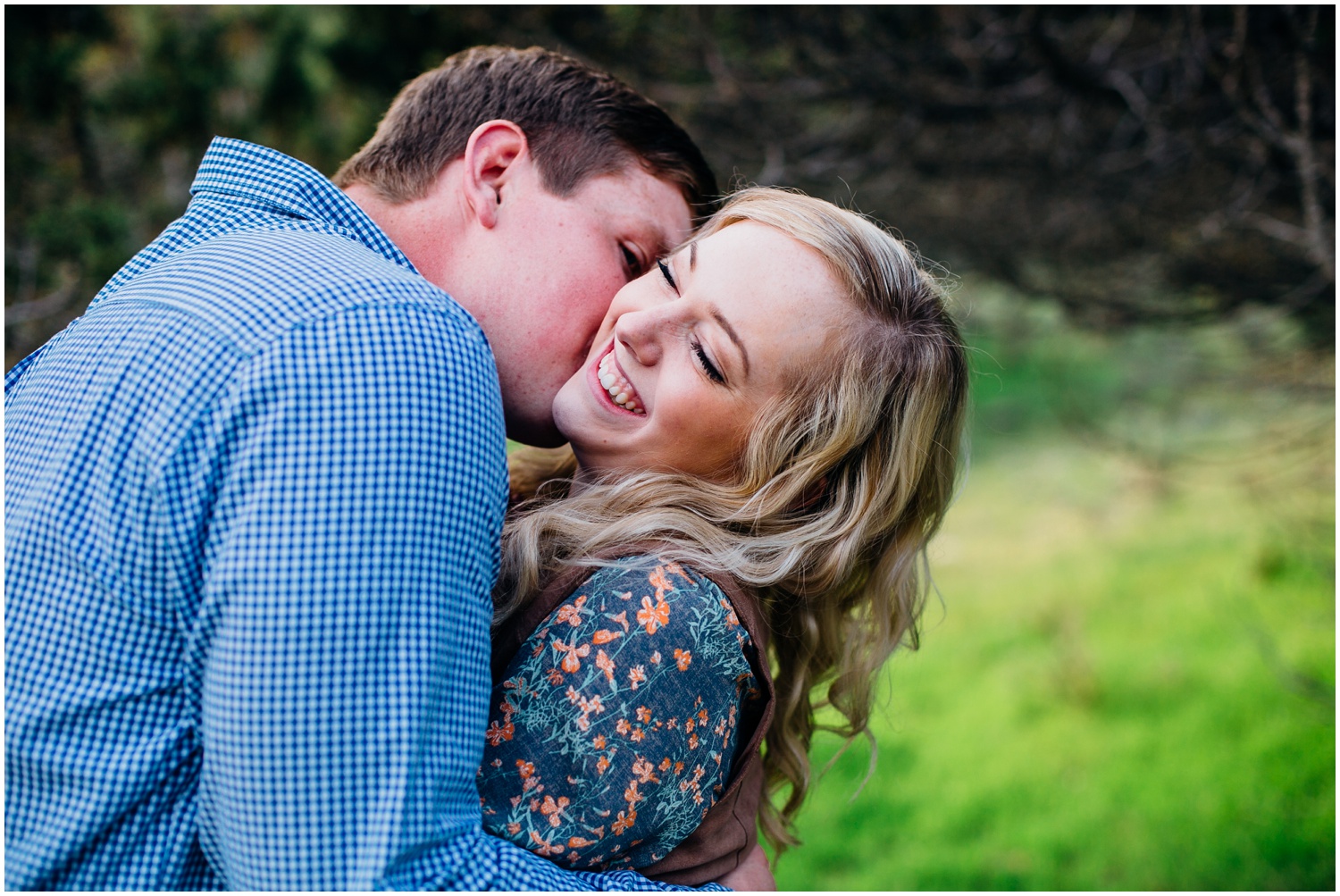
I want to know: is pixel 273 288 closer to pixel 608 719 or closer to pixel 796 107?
pixel 608 719

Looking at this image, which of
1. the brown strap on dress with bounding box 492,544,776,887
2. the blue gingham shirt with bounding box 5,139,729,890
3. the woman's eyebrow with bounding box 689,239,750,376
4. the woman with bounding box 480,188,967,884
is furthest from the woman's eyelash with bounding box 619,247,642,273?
the blue gingham shirt with bounding box 5,139,729,890

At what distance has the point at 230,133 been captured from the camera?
3.75 meters

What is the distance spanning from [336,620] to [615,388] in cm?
92

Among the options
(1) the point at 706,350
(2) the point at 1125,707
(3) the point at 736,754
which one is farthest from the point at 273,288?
(2) the point at 1125,707

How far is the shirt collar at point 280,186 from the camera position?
1.64 metres

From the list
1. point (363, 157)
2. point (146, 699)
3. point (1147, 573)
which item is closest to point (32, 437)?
point (146, 699)

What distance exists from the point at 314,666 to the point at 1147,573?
6.71m

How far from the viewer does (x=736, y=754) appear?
1.80 m

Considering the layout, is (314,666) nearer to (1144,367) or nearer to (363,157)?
(363,157)

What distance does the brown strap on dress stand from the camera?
5.03 feet

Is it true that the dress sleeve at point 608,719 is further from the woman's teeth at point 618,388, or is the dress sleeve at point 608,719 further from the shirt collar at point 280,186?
the shirt collar at point 280,186

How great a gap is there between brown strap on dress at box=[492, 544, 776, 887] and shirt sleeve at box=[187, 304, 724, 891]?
348mm

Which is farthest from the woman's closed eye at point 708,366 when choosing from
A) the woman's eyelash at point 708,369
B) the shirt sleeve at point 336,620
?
the shirt sleeve at point 336,620

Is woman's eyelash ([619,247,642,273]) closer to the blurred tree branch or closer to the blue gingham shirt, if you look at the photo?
the blue gingham shirt
